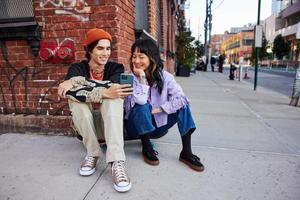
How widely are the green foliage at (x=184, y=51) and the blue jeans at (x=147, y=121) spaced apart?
43.4ft

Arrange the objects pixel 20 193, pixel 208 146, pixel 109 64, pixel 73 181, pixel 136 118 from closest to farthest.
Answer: pixel 20 193
pixel 73 181
pixel 136 118
pixel 109 64
pixel 208 146

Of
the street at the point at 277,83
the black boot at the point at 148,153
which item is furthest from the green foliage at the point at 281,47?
the black boot at the point at 148,153

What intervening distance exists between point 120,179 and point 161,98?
933 millimetres

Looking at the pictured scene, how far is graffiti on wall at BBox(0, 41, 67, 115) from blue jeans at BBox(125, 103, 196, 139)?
134 centimetres

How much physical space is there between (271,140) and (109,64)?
2308 mm

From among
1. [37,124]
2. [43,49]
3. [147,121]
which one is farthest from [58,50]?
[147,121]

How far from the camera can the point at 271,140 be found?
3568mm

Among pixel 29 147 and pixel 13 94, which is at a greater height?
pixel 13 94

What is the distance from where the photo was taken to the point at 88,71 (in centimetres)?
267

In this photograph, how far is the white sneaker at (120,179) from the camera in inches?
84.6

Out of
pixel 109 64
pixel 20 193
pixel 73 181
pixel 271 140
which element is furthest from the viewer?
pixel 271 140

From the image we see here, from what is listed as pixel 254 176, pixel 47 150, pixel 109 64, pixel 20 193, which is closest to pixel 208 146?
pixel 254 176

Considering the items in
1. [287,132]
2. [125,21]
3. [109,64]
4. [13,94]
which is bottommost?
[287,132]

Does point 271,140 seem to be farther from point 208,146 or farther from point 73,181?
point 73,181
